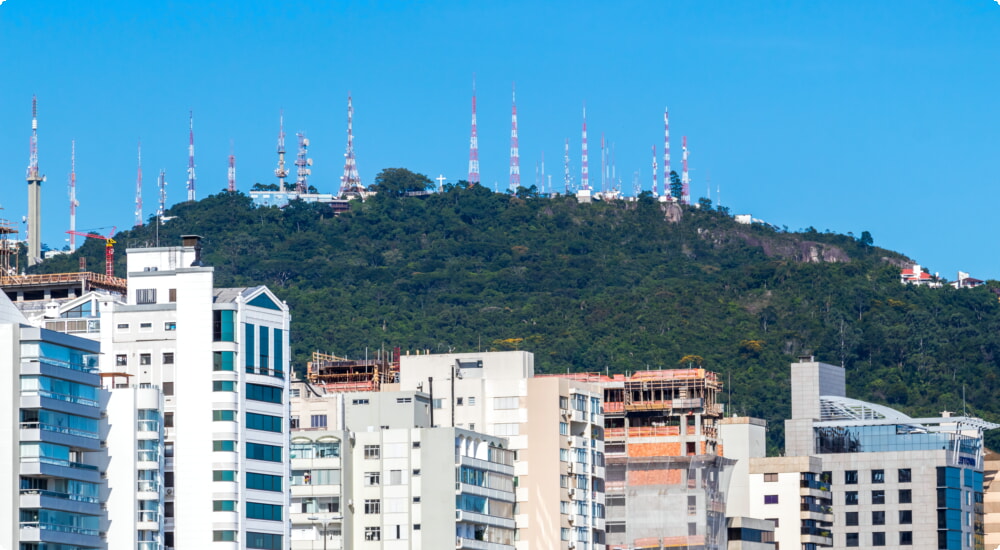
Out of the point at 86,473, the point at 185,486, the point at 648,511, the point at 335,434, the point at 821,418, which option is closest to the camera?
the point at 86,473

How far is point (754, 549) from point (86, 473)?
2939 inches

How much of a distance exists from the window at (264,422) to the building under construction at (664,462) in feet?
125

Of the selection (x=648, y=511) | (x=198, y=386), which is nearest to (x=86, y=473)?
(x=198, y=386)

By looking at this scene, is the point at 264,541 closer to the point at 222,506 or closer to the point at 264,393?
the point at 222,506

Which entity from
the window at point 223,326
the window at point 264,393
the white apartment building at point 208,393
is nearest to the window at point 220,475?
the white apartment building at point 208,393

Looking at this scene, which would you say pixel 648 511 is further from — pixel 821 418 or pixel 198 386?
pixel 198 386

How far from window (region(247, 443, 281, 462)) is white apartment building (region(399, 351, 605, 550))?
84.2 ft

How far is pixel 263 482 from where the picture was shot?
121625mm

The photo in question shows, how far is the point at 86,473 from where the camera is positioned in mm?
108562

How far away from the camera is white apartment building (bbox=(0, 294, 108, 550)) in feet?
342

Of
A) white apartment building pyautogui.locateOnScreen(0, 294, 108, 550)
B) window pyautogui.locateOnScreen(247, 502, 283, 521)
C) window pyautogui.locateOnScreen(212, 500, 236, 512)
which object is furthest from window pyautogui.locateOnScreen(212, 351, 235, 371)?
white apartment building pyautogui.locateOnScreen(0, 294, 108, 550)

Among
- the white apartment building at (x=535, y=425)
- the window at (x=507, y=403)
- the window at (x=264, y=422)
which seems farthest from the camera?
the window at (x=507, y=403)

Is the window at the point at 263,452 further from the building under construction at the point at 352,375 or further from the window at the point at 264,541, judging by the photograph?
the building under construction at the point at 352,375

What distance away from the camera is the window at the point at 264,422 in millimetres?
121562
